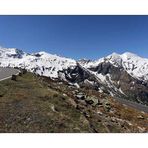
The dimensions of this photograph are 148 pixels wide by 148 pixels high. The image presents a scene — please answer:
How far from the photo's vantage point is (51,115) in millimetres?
27375

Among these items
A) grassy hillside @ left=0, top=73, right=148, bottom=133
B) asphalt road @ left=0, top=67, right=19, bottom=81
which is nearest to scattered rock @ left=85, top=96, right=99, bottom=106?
grassy hillside @ left=0, top=73, right=148, bottom=133

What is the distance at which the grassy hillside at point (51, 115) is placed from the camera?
2548cm

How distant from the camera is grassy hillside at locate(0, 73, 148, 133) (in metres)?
25.5

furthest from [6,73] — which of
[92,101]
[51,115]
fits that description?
[51,115]

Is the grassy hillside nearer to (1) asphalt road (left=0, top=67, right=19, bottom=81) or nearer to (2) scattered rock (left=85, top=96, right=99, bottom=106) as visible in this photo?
(2) scattered rock (left=85, top=96, right=99, bottom=106)

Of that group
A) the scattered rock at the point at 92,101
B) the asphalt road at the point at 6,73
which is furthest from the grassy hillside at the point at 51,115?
the asphalt road at the point at 6,73

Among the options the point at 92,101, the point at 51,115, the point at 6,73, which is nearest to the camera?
the point at 51,115

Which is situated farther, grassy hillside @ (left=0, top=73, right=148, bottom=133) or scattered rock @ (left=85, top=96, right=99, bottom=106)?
scattered rock @ (left=85, top=96, right=99, bottom=106)

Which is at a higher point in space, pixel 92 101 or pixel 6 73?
pixel 6 73

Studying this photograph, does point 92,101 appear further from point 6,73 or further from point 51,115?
point 6,73

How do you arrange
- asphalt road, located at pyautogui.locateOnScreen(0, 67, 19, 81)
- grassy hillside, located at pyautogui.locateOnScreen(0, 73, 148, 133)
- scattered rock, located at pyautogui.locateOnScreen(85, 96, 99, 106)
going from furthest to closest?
asphalt road, located at pyautogui.locateOnScreen(0, 67, 19, 81), scattered rock, located at pyautogui.locateOnScreen(85, 96, 99, 106), grassy hillside, located at pyautogui.locateOnScreen(0, 73, 148, 133)

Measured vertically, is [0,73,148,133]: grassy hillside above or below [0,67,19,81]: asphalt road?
below

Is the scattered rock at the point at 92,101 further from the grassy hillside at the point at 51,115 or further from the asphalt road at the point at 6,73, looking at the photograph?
the asphalt road at the point at 6,73
